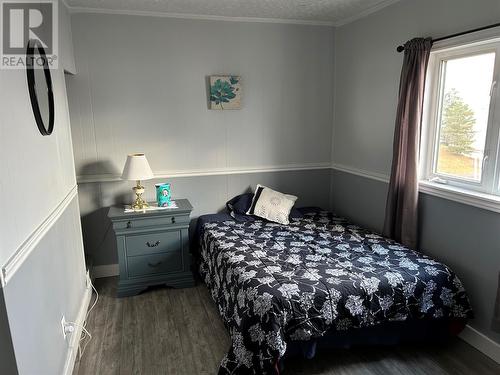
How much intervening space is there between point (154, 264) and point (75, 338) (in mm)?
910

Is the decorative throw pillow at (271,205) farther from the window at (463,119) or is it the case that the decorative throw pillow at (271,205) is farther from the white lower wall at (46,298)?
the white lower wall at (46,298)

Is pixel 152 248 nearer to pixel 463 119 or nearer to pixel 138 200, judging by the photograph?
pixel 138 200

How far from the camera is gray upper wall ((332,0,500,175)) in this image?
94.7 inches

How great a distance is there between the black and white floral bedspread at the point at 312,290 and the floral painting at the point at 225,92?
1355 millimetres

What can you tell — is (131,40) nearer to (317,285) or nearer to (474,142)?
(317,285)

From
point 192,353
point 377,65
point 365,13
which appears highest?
point 365,13

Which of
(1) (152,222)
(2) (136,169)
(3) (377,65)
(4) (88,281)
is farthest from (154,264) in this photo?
(3) (377,65)

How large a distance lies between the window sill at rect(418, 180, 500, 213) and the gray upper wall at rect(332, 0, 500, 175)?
474mm

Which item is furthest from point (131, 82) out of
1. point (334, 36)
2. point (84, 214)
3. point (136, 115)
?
point (334, 36)

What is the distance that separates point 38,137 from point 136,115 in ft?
4.99

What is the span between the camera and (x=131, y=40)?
10.6 feet

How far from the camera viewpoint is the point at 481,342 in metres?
2.34

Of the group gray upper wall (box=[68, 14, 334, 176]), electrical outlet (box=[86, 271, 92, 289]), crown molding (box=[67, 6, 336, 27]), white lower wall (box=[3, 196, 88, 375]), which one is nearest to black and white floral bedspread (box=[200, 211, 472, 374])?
white lower wall (box=[3, 196, 88, 375])

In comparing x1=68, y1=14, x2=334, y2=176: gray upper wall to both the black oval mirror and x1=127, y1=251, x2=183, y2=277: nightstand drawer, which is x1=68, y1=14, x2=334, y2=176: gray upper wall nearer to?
x1=127, y1=251, x2=183, y2=277: nightstand drawer
